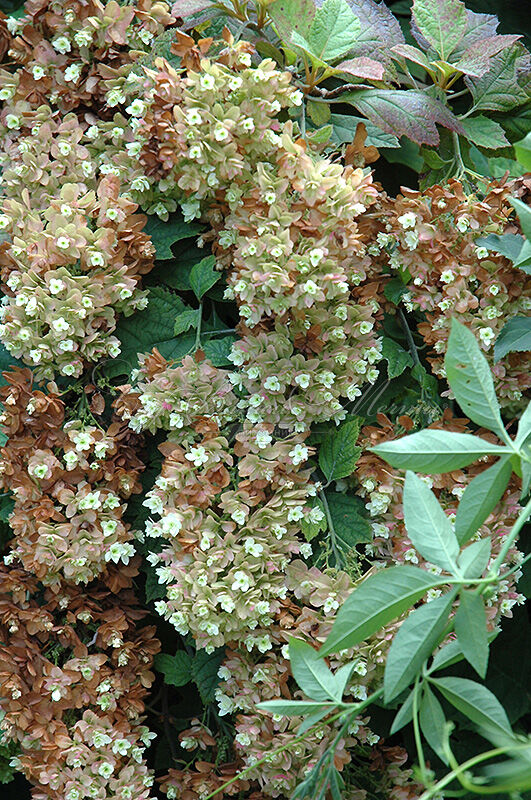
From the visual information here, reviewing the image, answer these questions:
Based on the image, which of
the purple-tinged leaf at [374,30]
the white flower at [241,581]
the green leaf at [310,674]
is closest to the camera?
the green leaf at [310,674]

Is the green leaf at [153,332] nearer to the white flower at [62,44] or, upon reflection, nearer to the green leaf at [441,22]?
the white flower at [62,44]

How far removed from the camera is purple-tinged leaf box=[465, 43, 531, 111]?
3.25 ft

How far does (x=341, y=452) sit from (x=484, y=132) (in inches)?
17.0

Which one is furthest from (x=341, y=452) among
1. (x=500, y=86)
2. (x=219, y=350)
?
(x=500, y=86)

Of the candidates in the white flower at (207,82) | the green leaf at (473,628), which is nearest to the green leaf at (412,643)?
the green leaf at (473,628)

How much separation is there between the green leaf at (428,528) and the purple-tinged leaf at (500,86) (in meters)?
0.59

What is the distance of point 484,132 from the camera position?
977 mm

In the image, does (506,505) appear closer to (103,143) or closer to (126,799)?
(126,799)

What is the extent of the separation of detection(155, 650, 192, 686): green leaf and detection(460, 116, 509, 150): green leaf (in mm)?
697

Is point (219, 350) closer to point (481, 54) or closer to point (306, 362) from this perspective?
point (306, 362)

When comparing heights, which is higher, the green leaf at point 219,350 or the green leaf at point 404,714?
the green leaf at point 219,350

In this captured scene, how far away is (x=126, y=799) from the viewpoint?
861 mm

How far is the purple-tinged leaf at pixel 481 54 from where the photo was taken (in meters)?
0.95

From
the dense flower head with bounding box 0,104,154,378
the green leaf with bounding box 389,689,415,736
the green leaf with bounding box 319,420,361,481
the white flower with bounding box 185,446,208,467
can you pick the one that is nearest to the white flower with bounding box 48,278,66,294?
the dense flower head with bounding box 0,104,154,378
